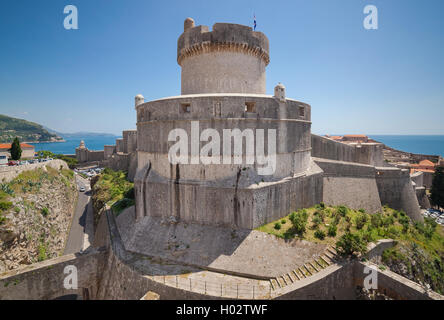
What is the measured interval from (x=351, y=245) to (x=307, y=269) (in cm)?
250

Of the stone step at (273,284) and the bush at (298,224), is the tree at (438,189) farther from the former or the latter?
the stone step at (273,284)

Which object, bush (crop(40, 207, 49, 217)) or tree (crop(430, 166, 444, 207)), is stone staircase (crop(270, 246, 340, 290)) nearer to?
bush (crop(40, 207, 49, 217))

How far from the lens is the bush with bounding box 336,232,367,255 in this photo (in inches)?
386

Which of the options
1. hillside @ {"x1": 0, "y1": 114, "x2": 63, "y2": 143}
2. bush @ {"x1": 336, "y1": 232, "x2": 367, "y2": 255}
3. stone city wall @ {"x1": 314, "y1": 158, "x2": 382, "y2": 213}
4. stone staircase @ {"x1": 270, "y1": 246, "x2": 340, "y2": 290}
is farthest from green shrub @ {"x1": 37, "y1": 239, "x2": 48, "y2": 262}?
hillside @ {"x1": 0, "y1": 114, "x2": 63, "y2": 143}

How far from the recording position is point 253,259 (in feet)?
32.4

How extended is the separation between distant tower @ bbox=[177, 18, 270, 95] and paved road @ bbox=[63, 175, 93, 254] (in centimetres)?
1834

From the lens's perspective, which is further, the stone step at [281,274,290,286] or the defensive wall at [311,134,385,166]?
the defensive wall at [311,134,385,166]

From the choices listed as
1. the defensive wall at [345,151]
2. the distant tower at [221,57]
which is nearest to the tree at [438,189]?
the defensive wall at [345,151]

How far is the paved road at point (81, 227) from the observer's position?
782 inches

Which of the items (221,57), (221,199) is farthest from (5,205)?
(221,57)

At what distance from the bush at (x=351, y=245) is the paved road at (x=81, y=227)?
21407 millimetres

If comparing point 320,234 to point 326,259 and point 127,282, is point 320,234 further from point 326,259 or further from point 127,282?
point 127,282
